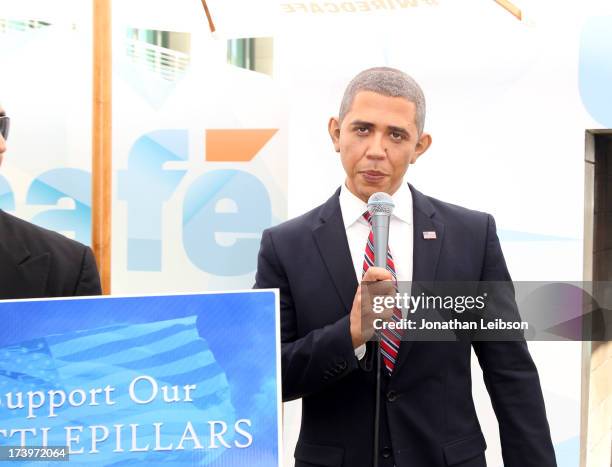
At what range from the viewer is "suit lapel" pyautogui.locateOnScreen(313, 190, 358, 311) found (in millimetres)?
1856

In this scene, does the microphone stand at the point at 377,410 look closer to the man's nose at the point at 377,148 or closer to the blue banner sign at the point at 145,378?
the blue banner sign at the point at 145,378

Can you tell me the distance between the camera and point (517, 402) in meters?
1.84

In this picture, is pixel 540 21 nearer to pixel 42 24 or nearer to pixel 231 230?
pixel 231 230

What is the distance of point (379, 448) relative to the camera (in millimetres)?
1811

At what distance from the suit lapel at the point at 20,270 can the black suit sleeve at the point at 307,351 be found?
0.55 metres

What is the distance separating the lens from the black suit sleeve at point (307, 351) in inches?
67.4

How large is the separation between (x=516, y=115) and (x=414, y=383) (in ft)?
5.41

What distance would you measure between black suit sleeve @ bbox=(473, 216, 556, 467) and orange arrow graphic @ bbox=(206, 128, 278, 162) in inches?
68.9

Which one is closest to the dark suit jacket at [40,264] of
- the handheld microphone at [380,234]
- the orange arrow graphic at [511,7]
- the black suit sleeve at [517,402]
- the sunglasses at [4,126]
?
the sunglasses at [4,126]

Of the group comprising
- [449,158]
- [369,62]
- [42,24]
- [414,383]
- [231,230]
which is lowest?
[414,383]

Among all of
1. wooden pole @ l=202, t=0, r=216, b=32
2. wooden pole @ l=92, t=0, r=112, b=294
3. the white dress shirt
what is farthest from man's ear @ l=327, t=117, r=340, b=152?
wooden pole @ l=92, t=0, r=112, b=294

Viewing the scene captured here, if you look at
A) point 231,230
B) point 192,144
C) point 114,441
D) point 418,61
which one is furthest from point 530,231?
point 114,441

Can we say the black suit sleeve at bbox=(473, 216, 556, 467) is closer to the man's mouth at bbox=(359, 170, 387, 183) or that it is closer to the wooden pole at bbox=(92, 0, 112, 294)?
the man's mouth at bbox=(359, 170, 387, 183)

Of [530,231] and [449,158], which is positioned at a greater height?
[449,158]
